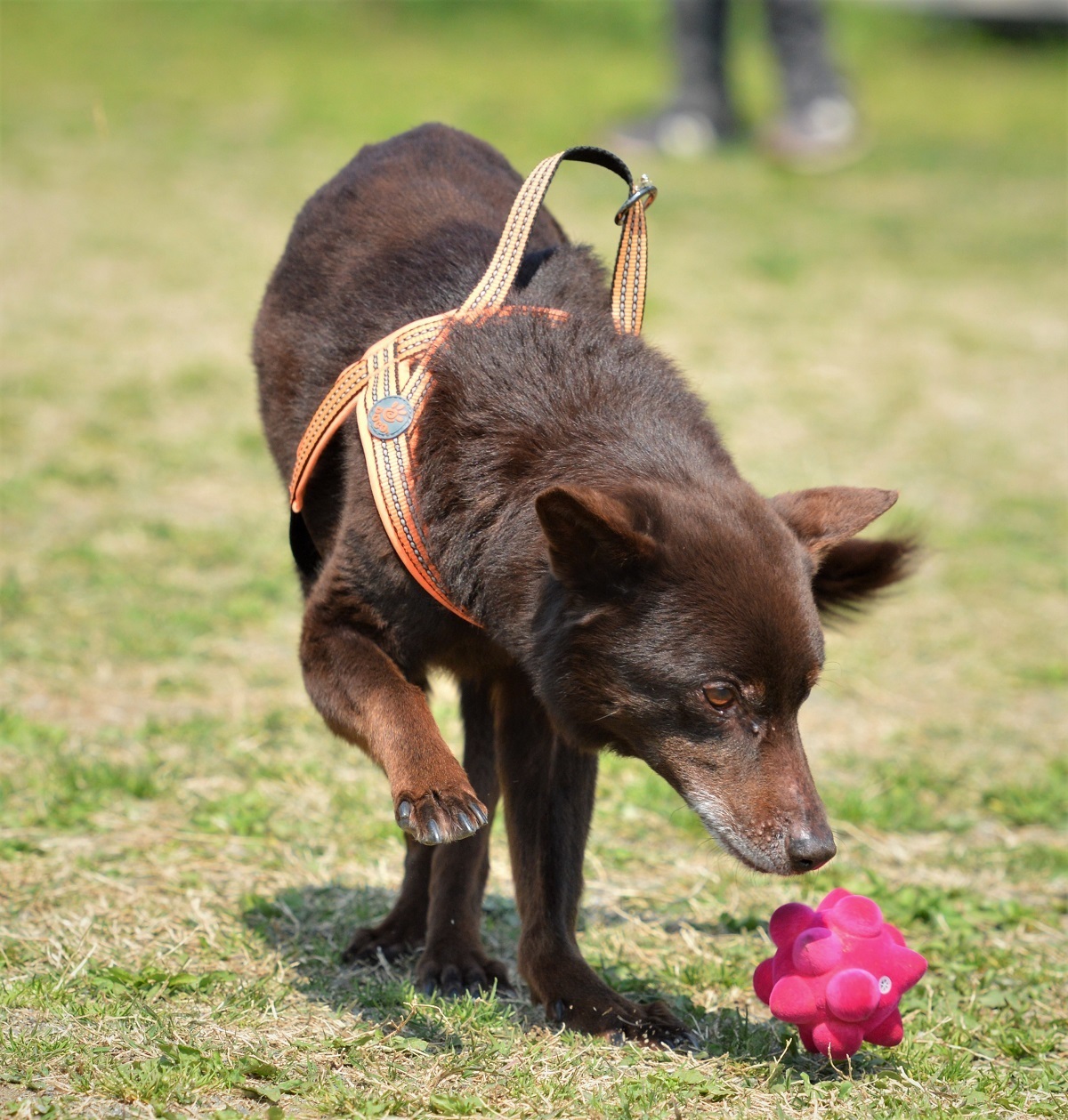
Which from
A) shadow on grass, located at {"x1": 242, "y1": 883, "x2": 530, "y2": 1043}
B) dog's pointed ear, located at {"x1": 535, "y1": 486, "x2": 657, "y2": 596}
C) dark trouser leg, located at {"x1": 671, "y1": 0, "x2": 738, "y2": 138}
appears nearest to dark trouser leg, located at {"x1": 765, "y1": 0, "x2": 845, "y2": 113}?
dark trouser leg, located at {"x1": 671, "y1": 0, "x2": 738, "y2": 138}

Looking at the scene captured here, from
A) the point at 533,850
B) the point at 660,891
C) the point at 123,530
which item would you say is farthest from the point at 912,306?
the point at 533,850

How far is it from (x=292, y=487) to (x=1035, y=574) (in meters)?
4.46

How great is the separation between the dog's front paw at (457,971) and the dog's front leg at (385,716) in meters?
0.61

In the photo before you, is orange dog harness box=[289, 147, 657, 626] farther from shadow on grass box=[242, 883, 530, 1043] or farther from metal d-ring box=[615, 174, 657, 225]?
shadow on grass box=[242, 883, 530, 1043]

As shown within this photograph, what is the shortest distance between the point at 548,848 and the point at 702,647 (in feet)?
2.68

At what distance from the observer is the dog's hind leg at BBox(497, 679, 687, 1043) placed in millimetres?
3141

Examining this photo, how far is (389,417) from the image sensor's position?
2.94 metres

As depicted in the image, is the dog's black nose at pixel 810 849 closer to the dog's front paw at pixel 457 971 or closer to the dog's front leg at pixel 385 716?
the dog's front leg at pixel 385 716

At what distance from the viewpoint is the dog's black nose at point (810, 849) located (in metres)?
2.63

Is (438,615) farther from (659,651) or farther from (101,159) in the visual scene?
(101,159)

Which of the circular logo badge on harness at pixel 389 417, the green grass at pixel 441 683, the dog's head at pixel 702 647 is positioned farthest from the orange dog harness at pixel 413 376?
the green grass at pixel 441 683

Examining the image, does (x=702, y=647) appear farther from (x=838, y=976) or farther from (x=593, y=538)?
(x=838, y=976)

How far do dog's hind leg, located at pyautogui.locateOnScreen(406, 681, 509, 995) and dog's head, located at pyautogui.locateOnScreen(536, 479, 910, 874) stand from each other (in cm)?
76

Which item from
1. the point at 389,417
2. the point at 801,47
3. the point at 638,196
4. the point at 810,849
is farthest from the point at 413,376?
Answer: the point at 801,47
